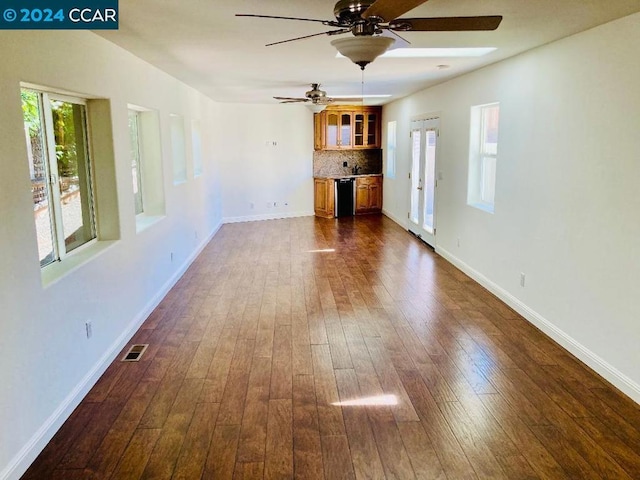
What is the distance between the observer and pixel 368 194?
35.5 feet

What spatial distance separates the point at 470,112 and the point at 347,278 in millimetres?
2508

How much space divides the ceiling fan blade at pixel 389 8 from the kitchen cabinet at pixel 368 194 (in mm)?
8377

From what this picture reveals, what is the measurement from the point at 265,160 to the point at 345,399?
302 inches

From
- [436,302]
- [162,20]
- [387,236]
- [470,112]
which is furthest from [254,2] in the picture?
[387,236]

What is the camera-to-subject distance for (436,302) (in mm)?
4969

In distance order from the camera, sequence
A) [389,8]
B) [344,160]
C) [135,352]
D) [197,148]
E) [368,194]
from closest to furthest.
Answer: [389,8] → [135,352] → [197,148] → [368,194] → [344,160]

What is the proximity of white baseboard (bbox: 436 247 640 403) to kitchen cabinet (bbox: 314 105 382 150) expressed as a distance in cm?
565

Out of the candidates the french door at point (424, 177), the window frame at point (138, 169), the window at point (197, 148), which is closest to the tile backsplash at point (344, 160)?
the french door at point (424, 177)

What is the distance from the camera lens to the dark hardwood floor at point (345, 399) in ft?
8.16

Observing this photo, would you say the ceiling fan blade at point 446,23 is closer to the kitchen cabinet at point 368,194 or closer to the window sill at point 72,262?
the window sill at point 72,262

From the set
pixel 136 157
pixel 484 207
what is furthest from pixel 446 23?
pixel 136 157

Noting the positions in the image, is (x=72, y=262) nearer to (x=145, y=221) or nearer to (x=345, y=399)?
(x=145, y=221)

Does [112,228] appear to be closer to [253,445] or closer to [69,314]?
[69,314]

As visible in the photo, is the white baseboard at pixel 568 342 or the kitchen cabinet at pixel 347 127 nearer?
the white baseboard at pixel 568 342
